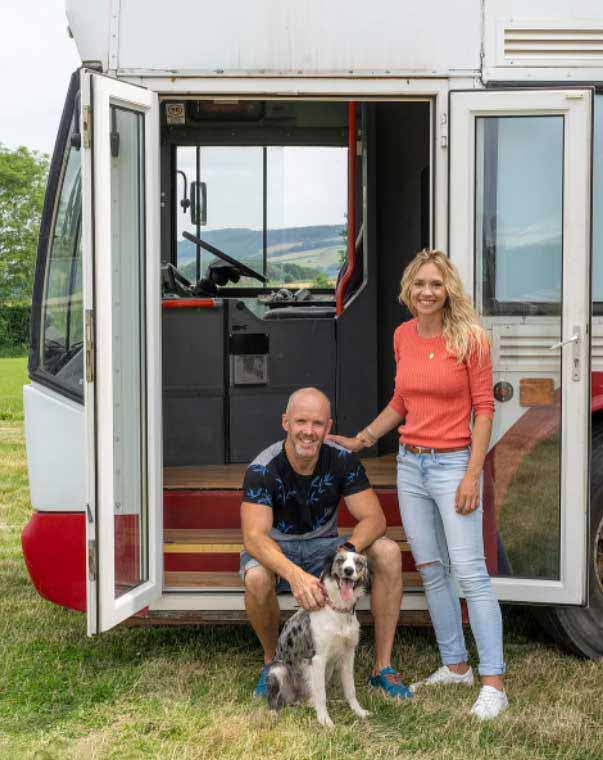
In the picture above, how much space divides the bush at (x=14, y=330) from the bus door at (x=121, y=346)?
89.5 feet

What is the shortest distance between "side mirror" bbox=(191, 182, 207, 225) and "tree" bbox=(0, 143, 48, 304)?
43.3m

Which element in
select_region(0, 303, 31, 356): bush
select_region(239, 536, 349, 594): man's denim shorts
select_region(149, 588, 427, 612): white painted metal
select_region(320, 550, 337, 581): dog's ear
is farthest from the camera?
select_region(0, 303, 31, 356): bush

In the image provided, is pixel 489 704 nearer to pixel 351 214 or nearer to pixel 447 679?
pixel 447 679

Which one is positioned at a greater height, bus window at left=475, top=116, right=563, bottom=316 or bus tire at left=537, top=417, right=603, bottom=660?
bus window at left=475, top=116, right=563, bottom=316

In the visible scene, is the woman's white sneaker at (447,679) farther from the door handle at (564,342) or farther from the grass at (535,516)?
the door handle at (564,342)

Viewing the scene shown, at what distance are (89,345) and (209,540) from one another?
1.11 metres

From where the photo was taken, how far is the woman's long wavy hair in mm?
4039

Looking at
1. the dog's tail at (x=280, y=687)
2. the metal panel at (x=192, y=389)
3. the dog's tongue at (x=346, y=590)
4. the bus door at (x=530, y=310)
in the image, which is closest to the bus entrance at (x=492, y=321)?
the bus door at (x=530, y=310)

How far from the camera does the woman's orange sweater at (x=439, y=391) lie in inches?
160

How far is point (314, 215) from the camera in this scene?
21.5 feet

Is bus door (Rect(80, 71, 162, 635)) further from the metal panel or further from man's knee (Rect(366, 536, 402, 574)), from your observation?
the metal panel

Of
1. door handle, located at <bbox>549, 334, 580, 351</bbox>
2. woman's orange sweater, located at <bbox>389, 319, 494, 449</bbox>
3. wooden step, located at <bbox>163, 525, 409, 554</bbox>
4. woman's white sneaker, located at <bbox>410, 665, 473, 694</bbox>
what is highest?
door handle, located at <bbox>549, 334, 580, 351</bbox>

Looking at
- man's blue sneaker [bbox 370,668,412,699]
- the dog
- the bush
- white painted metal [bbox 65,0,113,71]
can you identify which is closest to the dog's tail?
the dog

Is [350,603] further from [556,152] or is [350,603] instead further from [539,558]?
[556,152]
